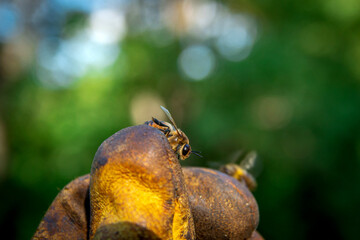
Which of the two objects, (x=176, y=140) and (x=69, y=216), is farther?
(x=176, y=140)

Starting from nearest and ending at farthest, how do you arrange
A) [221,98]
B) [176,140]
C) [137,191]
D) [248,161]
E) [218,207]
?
[137,191], [218,207], [176,140], [248,161], [221,98]

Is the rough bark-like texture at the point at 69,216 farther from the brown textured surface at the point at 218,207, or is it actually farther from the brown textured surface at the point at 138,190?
the brown textured surface at the point at 218,207

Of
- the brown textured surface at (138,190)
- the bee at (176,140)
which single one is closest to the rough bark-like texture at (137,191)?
the brown textured surface at (138,190)

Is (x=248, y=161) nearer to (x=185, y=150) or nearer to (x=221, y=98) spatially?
(x=185, y=150)

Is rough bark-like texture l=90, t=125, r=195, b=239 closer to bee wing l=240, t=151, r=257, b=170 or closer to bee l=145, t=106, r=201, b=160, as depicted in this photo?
bee l=145, t=106, r=201, b=160

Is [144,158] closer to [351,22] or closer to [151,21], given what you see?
[351,22]

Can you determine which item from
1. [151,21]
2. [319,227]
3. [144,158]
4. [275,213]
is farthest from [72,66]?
[144,158]

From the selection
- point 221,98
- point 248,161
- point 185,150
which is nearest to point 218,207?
point 185,150
